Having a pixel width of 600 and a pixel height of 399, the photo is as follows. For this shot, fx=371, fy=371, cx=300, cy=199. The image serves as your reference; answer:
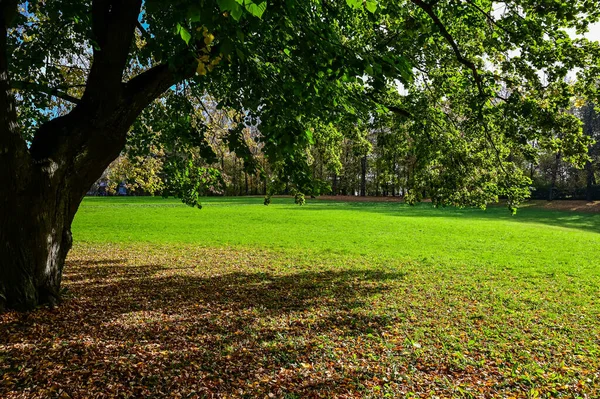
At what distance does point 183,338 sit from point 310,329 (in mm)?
1931

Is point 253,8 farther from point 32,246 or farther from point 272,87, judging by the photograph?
point 32,246

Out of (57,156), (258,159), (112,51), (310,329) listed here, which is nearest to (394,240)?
(258,159)

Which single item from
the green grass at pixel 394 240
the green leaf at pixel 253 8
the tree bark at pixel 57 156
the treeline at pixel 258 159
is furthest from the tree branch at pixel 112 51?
the green grass at pixel 394 240

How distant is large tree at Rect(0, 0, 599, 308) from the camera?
493 centimetres

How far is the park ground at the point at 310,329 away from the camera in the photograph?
13.7 ft

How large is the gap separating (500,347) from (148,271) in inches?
333

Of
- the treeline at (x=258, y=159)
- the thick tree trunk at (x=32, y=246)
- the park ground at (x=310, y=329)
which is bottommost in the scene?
the park ground at (x=310, y=329)

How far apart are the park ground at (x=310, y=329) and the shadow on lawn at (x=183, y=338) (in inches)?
0.9

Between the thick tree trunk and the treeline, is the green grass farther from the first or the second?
the thick tree trunk

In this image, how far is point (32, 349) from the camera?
455 cm

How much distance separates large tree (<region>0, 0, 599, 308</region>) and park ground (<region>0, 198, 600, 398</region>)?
171cm

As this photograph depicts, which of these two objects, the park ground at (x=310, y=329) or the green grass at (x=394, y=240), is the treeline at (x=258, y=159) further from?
the green grass at (x=394, y=240)

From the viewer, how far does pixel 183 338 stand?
5309 mm

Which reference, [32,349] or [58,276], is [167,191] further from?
[32,349]
